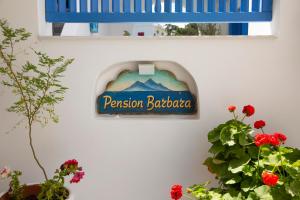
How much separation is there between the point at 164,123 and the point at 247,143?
2.10 ft

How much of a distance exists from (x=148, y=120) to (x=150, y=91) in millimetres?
223

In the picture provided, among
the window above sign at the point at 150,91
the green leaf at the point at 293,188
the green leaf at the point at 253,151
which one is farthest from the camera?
the window above sign at the point at 150,91

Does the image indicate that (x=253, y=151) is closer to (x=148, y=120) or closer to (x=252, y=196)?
(x=252, y=196)

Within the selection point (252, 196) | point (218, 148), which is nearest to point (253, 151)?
point (218, 148)

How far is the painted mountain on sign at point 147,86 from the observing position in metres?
2.62

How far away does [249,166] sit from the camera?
2.11 m

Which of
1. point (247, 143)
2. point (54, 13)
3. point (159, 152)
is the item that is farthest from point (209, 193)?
point (54, 13)

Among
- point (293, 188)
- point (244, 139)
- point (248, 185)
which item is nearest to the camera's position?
point (293, 188)

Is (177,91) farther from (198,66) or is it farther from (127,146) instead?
(127,146)

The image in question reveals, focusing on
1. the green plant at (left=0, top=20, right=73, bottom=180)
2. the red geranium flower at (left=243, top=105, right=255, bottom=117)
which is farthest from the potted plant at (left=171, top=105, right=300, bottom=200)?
the green plant at (left=0, top=20, right=73, bottom=180)

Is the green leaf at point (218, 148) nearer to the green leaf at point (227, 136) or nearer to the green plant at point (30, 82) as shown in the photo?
the green leaf at point (227, 136)

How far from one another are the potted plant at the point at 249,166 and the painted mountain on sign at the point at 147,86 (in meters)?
0.55

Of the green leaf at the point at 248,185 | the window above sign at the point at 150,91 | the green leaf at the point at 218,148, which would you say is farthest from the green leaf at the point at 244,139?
the window above sign at the point at 150,91

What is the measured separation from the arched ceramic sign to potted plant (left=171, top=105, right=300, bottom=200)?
15.2 inches
